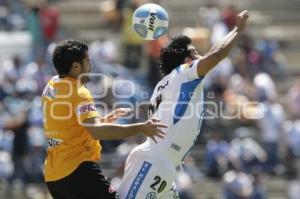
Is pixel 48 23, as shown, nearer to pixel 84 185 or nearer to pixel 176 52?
pixel 176 52

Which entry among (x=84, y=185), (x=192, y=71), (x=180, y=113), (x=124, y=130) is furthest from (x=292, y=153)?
(x=124, y=130)

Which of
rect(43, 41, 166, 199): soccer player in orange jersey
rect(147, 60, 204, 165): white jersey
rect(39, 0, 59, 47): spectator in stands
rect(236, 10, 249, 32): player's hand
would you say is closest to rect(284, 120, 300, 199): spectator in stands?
rect(39, 0, 59, 47): spectator in stands

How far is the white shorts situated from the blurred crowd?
6.64m

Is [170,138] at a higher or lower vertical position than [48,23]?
lower

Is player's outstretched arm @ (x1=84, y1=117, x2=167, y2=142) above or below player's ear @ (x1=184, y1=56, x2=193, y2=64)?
below

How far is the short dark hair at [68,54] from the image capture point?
359 inches

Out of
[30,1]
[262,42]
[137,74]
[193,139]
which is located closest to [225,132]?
[137,74]

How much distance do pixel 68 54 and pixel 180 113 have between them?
1293mm

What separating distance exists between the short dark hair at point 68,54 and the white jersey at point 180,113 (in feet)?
3.22

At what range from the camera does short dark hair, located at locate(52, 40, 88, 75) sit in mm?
9117

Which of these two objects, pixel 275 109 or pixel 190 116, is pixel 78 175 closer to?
pixel 190 116

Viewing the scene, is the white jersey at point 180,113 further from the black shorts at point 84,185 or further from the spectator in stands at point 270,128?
the spectator in stands at point 270,128

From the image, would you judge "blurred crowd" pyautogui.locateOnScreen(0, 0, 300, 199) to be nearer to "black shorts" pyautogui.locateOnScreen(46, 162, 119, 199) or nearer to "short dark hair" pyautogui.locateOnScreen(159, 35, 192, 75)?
"short dark hair" pyautogui.locateOnScreen(159, 35, 192, 75)

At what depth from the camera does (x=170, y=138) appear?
9336 mm
